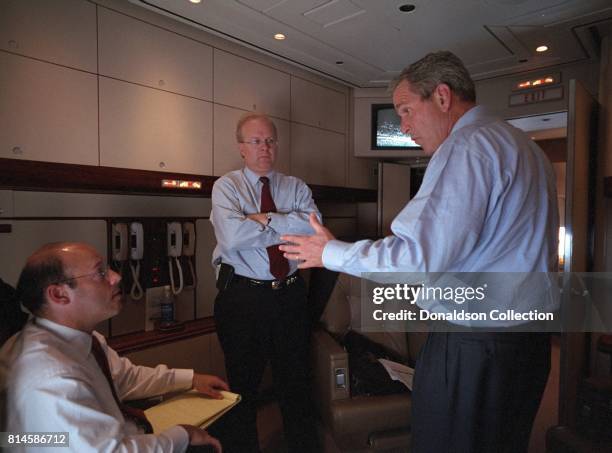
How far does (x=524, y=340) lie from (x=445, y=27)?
84.7 inches

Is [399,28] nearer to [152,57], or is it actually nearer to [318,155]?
[318,155]

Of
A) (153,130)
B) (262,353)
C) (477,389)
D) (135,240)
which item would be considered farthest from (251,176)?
(477,389)

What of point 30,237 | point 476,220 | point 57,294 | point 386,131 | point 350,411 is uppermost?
point 386,131

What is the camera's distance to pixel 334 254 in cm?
108

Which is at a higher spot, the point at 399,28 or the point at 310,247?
the point at 399,28

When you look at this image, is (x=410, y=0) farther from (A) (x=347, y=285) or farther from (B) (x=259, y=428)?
(B) (x=259, y=428)

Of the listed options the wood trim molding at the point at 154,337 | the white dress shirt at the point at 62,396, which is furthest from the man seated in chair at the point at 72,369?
the wood trim molding at the point at 154,337

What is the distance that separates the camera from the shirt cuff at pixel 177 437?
1.10m

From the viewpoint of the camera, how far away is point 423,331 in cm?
244

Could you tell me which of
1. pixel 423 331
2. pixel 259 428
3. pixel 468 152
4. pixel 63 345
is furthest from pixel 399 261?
pixel 259 428

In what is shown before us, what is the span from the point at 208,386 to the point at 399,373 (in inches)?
42.8

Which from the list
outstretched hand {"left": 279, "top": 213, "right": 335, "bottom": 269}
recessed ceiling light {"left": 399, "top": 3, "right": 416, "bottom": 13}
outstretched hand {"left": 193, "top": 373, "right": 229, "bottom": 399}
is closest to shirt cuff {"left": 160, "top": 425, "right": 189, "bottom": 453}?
outstretched hand {"left": 193, "top": 373, "right": 229, "bottom": 399}

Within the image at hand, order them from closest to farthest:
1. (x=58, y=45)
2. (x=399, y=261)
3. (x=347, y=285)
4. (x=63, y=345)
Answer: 1. (x=399, y=261)
2. (x=63, y=345)
3. (x=58, y=45)
4. (x=347, y=285)

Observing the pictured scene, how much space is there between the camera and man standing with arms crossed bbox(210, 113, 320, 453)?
1.98m
